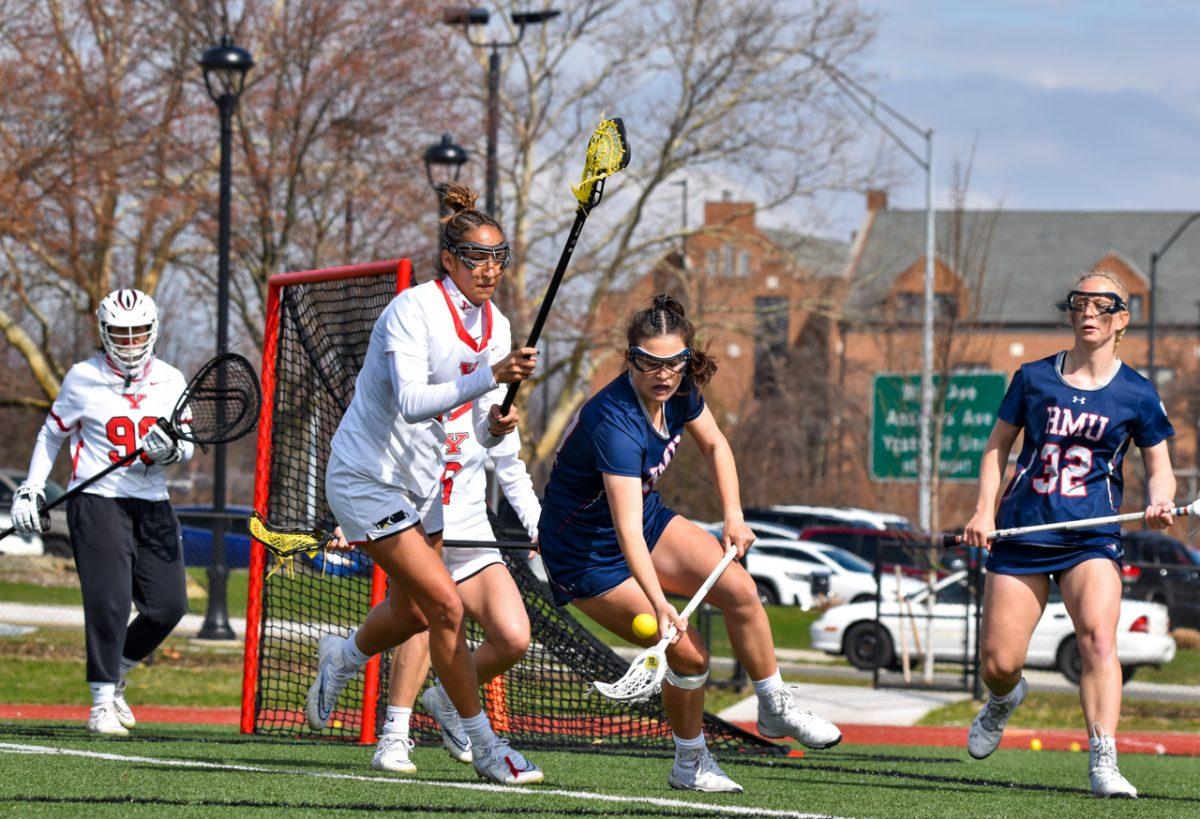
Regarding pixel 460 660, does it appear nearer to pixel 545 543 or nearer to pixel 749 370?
pixel 545 543

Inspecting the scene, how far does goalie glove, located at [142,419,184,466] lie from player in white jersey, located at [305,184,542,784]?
217cm

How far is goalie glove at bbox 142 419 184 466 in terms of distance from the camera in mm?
8219

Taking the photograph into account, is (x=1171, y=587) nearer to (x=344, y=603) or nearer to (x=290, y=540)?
(x=344, y=603)

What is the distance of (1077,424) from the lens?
21.6ft

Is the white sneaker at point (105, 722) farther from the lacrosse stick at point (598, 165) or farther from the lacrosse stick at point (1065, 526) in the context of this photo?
the lacrosse stick at point (1065, 526)

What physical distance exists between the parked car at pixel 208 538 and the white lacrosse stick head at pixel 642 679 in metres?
8.57

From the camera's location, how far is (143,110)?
2175 cm

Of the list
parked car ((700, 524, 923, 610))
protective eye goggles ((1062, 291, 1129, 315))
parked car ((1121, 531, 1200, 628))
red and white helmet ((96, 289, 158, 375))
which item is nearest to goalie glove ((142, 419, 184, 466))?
red and white helmet ((96, 289, 158, 375))

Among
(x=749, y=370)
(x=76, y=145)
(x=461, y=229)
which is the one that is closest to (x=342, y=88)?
(x=76, y=145)

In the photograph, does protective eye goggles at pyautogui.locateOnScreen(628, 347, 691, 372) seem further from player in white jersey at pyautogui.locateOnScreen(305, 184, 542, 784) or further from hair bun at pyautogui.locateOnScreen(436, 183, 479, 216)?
hair bun at pyautogui.locateOnScreen(436, 183, 479, 216)

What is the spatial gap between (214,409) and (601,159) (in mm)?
3823

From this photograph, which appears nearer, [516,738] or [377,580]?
[377,580]

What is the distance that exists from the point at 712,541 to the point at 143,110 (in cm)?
1746

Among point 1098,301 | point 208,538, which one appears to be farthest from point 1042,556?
point 208,538
